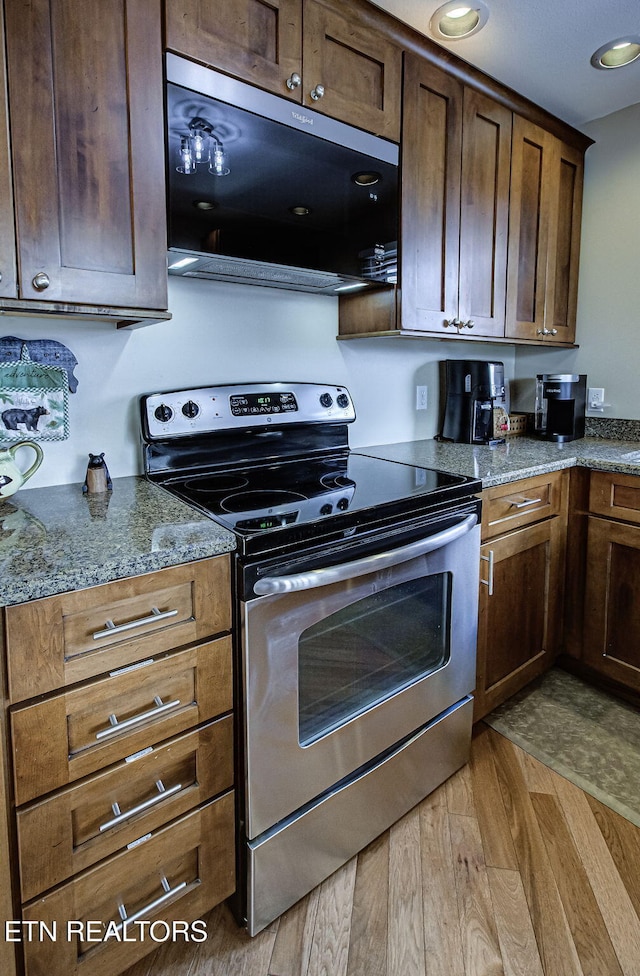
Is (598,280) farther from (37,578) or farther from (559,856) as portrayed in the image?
(37,578)

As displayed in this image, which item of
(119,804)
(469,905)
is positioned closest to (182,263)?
Answer: (119,804)

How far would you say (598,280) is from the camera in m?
2.50

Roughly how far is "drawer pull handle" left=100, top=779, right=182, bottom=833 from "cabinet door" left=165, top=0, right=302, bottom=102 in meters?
1.61

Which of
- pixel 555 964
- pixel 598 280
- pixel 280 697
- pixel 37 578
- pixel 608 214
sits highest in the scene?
pixel 608 214

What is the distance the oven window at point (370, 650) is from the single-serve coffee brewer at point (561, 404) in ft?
3.89

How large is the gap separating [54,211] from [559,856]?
6.49 ft

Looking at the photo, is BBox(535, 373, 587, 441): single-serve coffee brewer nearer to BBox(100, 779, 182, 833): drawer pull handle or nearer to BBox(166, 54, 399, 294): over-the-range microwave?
BBox(166, 54, 399, 294): over-the-range microwave

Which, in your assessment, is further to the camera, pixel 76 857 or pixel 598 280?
pixel 598 280

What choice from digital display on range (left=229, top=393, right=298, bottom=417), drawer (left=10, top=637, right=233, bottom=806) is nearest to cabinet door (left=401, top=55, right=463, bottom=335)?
digital display on range (left=229, top=393, right=298, bottom=417)

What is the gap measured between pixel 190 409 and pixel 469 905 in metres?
1.49

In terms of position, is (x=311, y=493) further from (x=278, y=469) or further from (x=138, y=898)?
(x=138, y=898)

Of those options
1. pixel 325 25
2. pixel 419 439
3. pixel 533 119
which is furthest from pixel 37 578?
pixel 533 119

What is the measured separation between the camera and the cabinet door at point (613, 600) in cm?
202

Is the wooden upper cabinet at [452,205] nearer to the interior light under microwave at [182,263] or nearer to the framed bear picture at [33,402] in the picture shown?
the interior light under microwave at [182,263]
